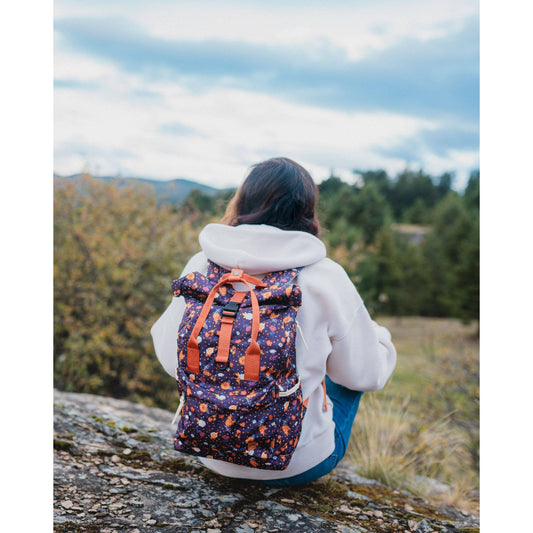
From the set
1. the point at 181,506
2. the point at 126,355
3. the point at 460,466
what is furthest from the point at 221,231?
the point at 460,466

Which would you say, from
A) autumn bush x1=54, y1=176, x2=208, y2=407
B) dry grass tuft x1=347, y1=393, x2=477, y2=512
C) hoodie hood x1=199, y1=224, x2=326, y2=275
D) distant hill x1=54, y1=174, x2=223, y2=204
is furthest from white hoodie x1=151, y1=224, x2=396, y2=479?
distant hill x1=54, y1=174, x2=223, y2=204

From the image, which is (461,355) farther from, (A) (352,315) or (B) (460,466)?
(A) (352,315)

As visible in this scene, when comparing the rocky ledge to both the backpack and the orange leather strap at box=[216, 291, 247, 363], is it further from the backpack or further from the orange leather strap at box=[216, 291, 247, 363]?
the orange leather strap at box=[216, 291, 247, 363]

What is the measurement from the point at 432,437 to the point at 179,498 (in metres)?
2.46

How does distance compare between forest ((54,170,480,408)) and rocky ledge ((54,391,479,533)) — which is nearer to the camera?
rocky ledge ((54,391,479,533))

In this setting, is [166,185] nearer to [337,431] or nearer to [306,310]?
[337,431]

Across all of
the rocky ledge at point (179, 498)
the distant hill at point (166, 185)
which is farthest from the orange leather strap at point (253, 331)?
the distant hill at point (166, 185)

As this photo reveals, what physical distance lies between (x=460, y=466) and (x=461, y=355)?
5.47 ft

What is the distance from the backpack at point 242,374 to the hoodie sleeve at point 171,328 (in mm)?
165

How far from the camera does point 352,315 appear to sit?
5.77 feet

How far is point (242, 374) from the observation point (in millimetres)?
1555

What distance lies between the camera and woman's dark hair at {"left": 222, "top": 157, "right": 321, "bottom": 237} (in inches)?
74.2

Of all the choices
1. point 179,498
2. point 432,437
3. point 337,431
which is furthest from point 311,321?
point 432,437
